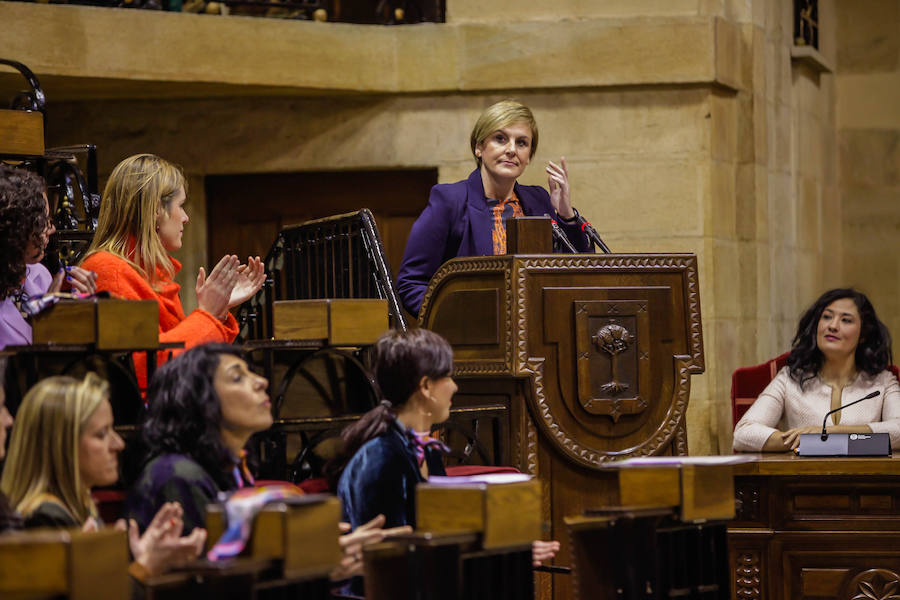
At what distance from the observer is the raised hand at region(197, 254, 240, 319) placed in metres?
4.11

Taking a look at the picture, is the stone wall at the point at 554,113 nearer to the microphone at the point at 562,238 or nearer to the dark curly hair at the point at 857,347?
the dark curly hair at the point at 857,347

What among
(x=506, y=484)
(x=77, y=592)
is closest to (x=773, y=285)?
(x=506, y=484)

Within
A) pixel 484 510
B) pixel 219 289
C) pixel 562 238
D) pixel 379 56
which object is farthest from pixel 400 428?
pixel 379 56

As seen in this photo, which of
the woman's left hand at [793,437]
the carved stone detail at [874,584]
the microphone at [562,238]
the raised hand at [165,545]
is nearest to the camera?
the raised hand at [165,545]

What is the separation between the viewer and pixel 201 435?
10.3 feet

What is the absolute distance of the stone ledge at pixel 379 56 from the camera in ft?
23.6

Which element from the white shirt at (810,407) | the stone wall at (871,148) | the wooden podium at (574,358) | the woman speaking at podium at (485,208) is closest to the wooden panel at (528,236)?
the wooden podium at (574,358)

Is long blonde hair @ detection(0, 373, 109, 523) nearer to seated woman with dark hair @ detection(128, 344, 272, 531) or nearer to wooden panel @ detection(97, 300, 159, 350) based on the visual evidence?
seated woman with dark hair @ detection(128, 344, 272, 531)

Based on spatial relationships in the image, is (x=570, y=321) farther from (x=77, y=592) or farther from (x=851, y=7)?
(x=851, y=7)

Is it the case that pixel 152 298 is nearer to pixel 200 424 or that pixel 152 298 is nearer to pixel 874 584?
pixel 200 424

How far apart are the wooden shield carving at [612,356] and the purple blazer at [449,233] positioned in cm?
51

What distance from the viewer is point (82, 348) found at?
11.6 feet

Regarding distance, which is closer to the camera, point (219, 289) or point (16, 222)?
point (16, 222)

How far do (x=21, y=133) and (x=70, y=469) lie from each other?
2.08 m
